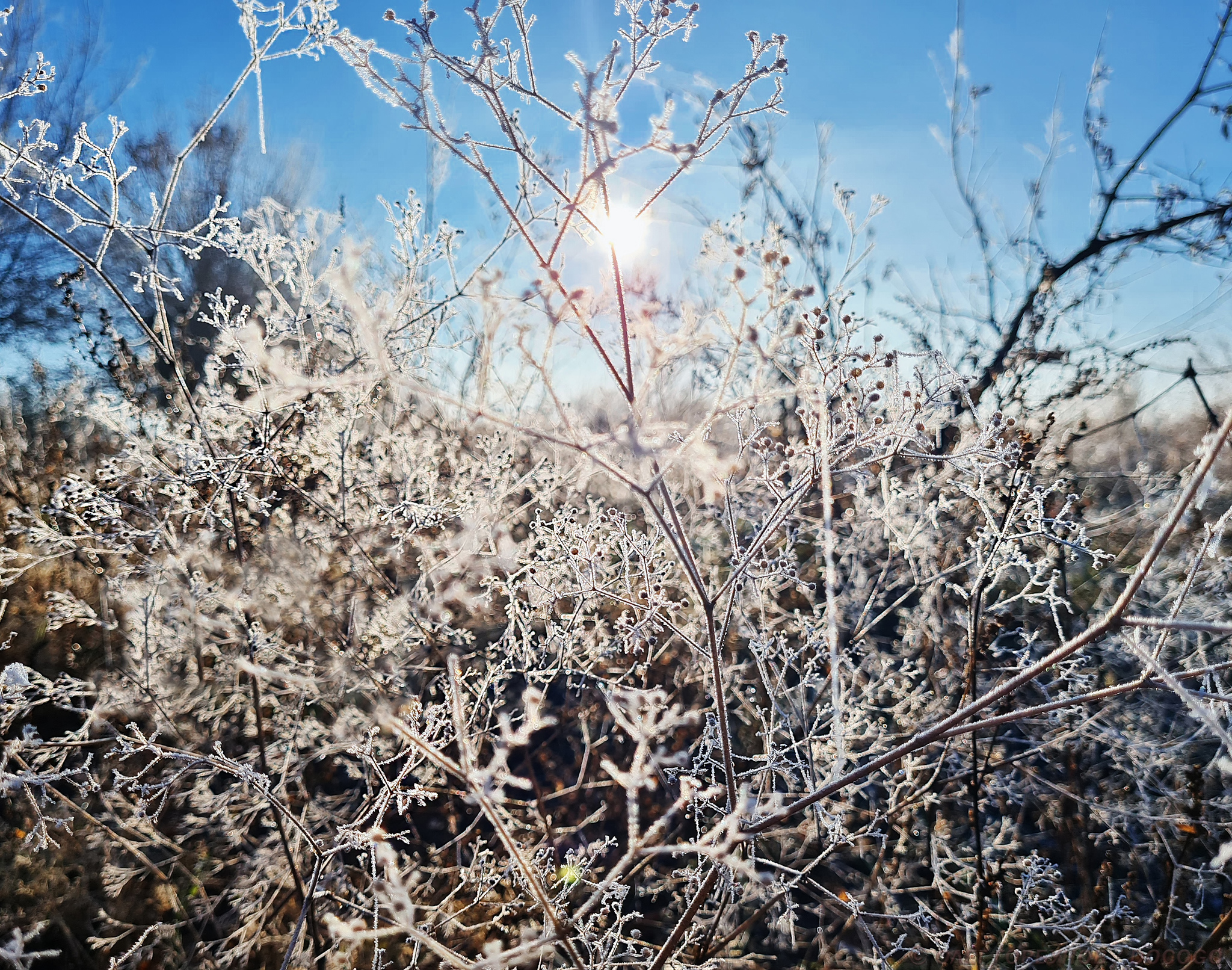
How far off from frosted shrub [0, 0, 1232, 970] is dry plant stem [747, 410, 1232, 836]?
10mm

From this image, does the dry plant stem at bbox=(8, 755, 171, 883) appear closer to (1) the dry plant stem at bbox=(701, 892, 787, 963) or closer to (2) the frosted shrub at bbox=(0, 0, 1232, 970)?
(2) the frosted shrub at bbox=(0, 0, 1232, 970)

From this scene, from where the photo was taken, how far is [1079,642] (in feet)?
3.54

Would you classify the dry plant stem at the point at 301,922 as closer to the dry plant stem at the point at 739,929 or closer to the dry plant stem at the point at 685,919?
the dry plant stem at the point at 685,919

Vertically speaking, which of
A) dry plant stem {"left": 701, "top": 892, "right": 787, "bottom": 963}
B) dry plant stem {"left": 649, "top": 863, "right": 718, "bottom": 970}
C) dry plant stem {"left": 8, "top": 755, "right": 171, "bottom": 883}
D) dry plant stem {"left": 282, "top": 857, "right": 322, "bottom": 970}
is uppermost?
dry plant stem {"left": 8, "top": 755, "right": 171, "bottom": 883}

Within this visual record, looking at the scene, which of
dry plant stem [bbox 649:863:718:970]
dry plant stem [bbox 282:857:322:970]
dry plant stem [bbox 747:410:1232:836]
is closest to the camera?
dry plant stem [bbox 747:410:1232:836]

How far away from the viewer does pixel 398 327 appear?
8.67 ft

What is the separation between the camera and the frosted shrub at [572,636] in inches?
50.6

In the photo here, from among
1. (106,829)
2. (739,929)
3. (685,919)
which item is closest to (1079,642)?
(685,919)

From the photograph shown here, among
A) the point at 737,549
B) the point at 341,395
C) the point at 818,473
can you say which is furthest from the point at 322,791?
the point at 818,473

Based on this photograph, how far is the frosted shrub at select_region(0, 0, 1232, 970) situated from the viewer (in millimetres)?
1286

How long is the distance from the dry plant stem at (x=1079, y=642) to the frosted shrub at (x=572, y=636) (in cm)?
1

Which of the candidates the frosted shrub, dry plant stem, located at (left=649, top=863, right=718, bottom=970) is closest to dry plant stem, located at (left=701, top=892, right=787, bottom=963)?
the frosted shrub

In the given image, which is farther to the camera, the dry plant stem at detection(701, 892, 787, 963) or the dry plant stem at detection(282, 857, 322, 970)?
the dry plant stem at detection(701, 892, 787, 963)

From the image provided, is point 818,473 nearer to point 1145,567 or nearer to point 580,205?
point 1145,567
